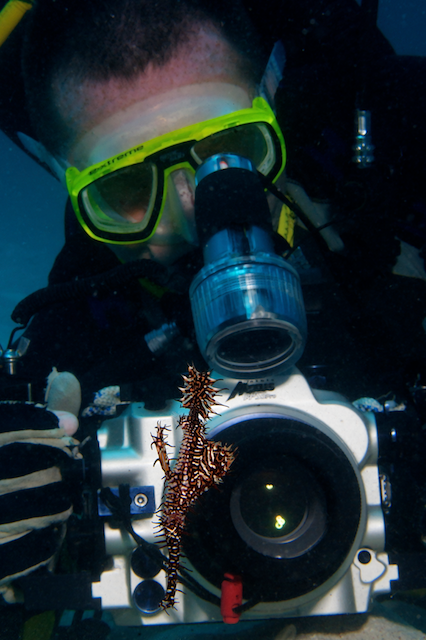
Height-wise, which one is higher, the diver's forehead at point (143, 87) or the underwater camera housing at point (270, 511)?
the diver's forehead at point (143, 87)

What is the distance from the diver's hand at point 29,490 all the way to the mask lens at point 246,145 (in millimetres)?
1644

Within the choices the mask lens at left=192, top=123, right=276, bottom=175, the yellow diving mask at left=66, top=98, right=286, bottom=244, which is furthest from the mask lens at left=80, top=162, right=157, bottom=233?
the mask lens at left=192, top=123, right=276, bottom=175

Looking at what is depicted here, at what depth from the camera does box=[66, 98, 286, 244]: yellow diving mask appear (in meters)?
2.10

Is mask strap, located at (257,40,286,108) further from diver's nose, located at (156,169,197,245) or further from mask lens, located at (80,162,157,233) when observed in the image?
mask lens, located at (80,162,157,233)

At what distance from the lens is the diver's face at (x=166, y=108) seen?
2268mm

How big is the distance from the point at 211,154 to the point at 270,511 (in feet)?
6.45

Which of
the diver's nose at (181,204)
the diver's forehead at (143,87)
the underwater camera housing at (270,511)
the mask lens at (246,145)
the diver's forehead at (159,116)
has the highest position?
the diver's forehead at (143,87)

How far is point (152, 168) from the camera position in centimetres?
221

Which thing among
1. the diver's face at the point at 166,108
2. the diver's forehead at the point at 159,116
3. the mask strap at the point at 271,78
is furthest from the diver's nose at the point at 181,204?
the mask strap at the point at 271,78

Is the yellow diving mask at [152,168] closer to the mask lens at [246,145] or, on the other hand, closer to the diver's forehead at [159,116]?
the mask lens at [246,145]

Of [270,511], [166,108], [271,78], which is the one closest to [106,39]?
[166,108]

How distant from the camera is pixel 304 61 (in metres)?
2.84

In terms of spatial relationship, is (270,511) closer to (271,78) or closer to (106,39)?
(271,78)

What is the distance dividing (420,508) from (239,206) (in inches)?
52.6
